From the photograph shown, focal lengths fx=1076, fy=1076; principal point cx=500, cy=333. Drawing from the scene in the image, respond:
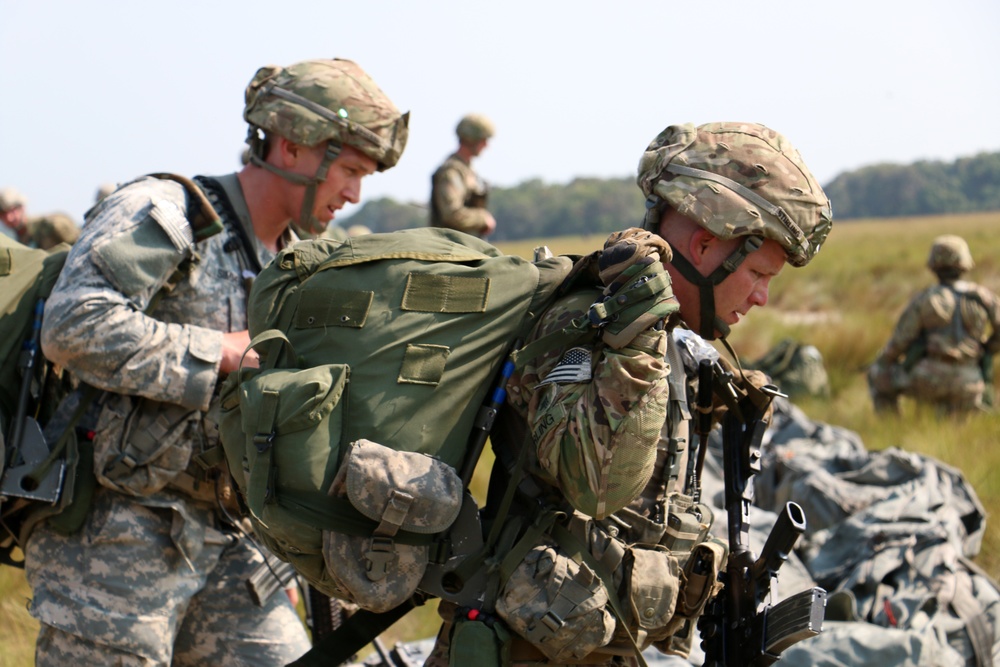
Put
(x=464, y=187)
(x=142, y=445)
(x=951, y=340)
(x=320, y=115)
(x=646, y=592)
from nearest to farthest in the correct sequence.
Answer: (x=646, y=592)
(x=142, y=445)
(x=320, y=115)
(x=951, y=340)
(x=464, y=187)

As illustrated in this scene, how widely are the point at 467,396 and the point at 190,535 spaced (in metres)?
1.33

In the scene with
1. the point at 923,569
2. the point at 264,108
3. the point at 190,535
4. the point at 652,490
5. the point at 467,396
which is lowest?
the point at 923,569

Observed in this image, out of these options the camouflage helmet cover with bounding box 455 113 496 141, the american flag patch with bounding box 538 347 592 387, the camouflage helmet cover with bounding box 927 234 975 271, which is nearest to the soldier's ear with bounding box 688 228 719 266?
the american flag patch with bounding box 538 347 592 387

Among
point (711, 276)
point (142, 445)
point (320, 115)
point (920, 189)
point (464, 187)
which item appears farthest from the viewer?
point (920, 189)

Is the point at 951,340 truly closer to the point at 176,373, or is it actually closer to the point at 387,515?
the point at 176,373

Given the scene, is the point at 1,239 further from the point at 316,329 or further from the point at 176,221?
the point at 316,329

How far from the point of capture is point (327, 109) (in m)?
3.62

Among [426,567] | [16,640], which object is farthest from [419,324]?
[16,640]

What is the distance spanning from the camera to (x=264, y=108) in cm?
367

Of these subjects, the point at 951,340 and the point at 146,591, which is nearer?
the point at 146,591

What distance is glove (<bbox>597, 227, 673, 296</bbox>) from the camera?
2.33m

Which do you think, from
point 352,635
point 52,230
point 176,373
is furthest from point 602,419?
point 52,230

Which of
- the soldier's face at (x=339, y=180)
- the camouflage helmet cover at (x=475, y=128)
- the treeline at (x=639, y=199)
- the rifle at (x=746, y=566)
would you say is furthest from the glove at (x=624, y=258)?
the treeline at (x=639, y=199)

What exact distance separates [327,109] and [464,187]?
677 cm
